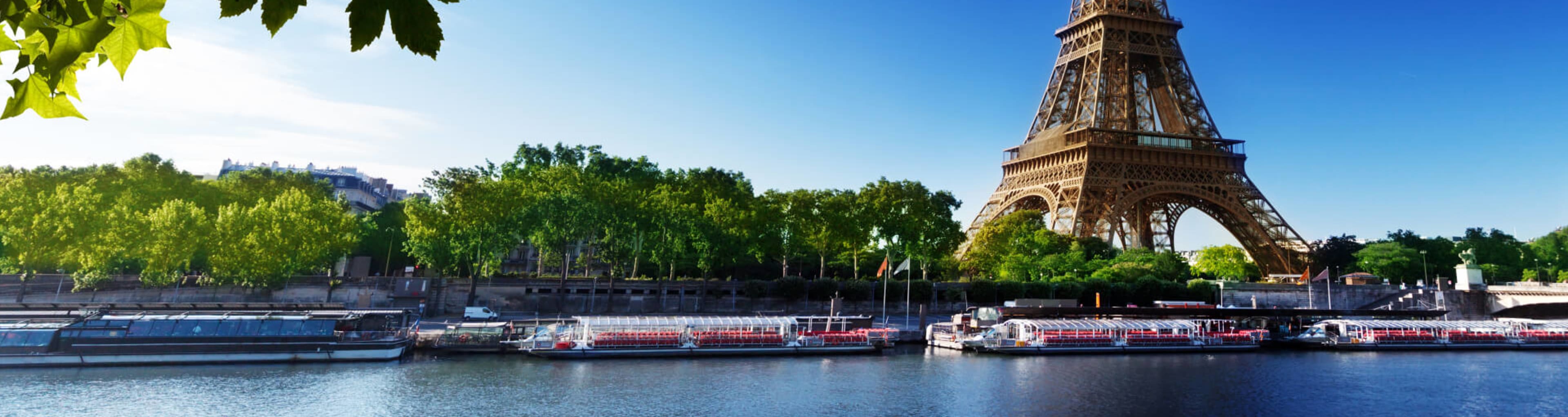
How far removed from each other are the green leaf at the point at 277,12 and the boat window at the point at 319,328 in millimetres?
35145

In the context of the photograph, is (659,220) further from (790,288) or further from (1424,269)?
(1424,269)

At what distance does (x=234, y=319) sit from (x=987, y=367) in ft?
103

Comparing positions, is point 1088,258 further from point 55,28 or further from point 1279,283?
Answer: point 55,28

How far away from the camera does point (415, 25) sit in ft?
8.67

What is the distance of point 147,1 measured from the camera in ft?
6.99

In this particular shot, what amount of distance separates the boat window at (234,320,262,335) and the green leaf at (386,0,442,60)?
117 feet

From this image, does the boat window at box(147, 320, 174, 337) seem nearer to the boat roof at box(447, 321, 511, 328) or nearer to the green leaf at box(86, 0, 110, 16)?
the boat roof at box(447, 321, 511, 328)

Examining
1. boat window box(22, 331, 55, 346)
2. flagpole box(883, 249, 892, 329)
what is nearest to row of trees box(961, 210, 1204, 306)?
flagpole box(883, 249, 892, 329)

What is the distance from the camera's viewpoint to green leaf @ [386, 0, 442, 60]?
262 centimetres

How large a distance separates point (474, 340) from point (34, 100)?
36767mm

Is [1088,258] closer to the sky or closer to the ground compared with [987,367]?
closer to the sky

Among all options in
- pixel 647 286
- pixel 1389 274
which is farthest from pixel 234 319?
pixel 1389 274

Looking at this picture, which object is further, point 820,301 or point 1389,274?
point 1389,274

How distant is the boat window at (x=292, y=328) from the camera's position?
32188 mm
